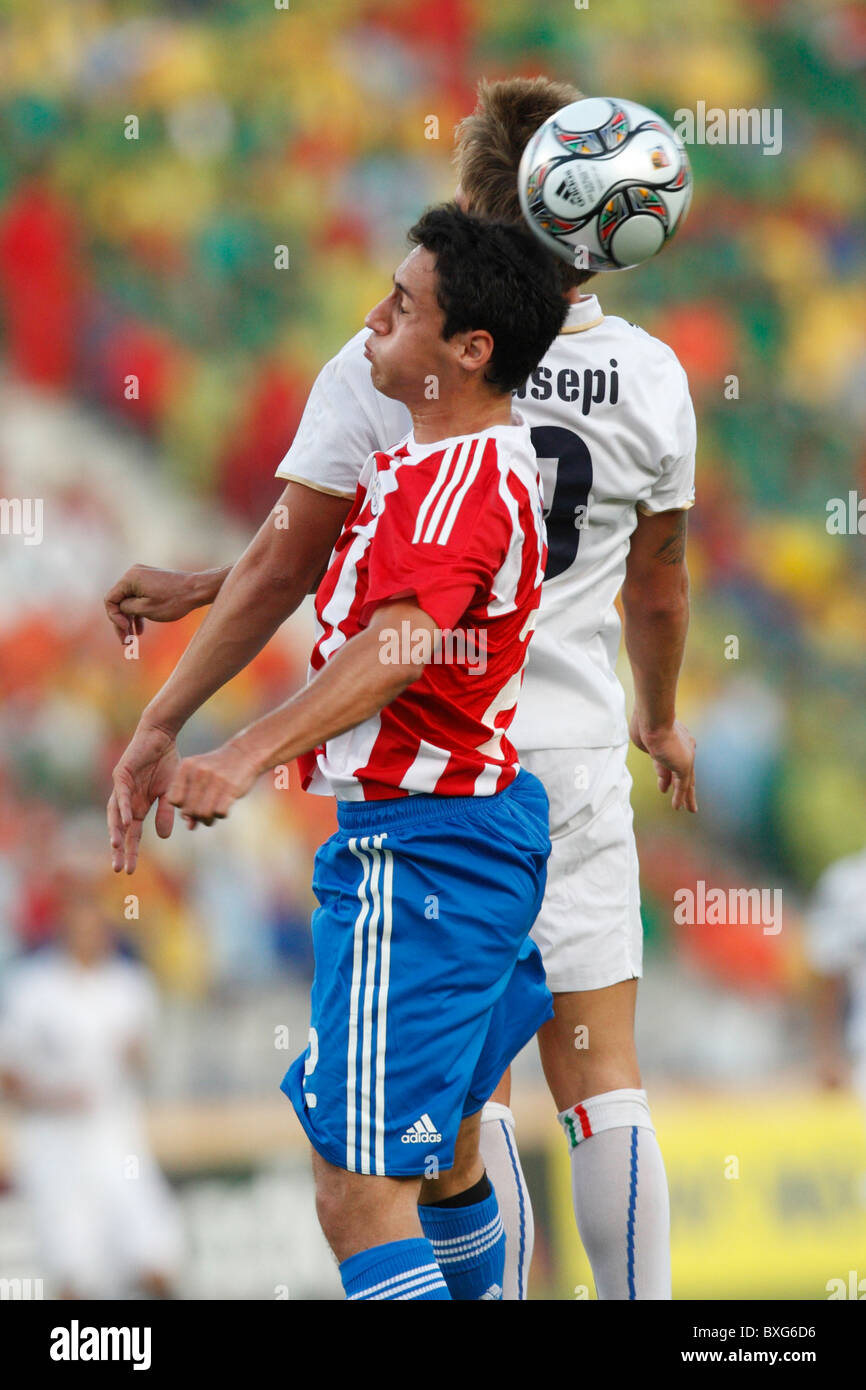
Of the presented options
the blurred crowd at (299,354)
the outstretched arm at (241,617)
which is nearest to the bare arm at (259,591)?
the outstretched arm at (241,617)

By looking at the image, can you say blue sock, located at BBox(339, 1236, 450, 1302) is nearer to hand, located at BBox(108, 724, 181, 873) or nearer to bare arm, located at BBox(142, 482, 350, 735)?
hand, located at BBox(108, 724, 181, 873)

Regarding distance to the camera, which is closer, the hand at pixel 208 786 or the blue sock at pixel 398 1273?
the hand at pixel 208 786

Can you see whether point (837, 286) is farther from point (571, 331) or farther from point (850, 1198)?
point (571, 331)

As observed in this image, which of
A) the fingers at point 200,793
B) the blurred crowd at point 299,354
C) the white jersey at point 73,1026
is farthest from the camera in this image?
the blurred crowd at point 299,354

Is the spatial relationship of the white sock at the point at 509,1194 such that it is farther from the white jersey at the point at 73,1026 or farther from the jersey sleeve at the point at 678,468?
the white jersey at the point at 73,1026

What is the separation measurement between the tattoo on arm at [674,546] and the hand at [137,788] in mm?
903

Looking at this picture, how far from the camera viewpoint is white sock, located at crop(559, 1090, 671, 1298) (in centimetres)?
264

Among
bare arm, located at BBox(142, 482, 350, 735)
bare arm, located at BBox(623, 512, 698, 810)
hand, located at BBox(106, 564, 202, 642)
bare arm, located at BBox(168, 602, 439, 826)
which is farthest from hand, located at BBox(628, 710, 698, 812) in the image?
bare arm, located at BBox(168, 602, 439, 826)

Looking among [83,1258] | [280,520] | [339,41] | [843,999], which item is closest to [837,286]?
[339,41]

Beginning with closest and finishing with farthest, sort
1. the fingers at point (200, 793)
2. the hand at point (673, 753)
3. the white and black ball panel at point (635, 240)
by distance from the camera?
the fingers at point (200, 793), the white and black ball panel at point (635, 240), the hand at point (673, 753)

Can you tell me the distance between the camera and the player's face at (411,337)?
2.26m

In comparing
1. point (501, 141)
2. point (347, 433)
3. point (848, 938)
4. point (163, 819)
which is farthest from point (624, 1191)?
point (848, 938)

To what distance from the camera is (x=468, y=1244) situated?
8.11 ft

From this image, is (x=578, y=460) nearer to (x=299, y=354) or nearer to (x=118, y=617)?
(x=118, y=617)
